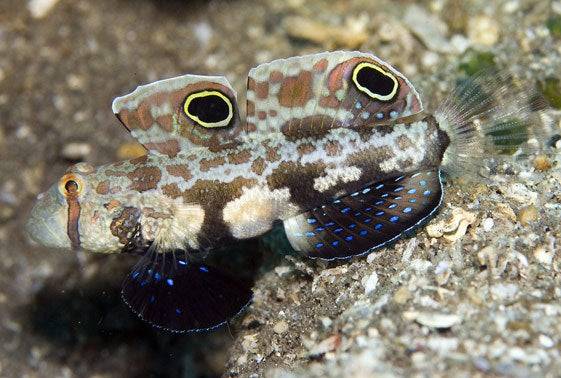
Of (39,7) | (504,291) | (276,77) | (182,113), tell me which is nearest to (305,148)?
(276,77)

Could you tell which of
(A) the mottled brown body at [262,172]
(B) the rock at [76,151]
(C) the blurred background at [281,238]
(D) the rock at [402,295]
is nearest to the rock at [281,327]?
(C) the blurred background at [281,238]

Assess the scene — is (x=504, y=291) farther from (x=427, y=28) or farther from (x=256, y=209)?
(x=427, y=28)

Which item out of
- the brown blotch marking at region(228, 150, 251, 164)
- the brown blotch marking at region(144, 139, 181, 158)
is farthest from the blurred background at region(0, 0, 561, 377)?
the brown blotch marking at region(144, 139, 181, 158)

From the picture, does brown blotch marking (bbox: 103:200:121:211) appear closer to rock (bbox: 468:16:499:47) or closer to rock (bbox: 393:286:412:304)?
rock (bbox: 393:286:412:304)

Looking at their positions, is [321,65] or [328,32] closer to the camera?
[321,65]

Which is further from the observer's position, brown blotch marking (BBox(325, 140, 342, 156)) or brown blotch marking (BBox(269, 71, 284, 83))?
brown blotch marking (BBox(325, 140, 342, 156))

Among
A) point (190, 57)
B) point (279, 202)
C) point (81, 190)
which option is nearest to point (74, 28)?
point (190, 57)

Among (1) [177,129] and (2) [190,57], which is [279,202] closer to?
(1) [177,129]
